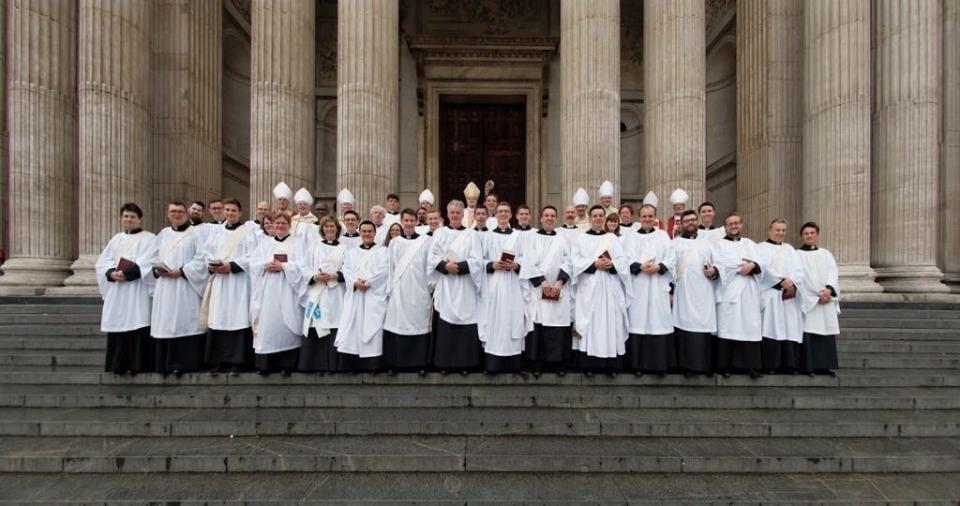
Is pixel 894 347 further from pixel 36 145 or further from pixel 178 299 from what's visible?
pixel 36 145

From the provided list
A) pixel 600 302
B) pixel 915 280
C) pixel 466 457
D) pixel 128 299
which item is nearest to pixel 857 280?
pixel 915 280

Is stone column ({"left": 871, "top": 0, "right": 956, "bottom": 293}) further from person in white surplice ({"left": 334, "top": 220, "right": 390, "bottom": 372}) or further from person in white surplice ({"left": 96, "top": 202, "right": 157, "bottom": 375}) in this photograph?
person in white surplice ({"left": 96, "top": 202, "right": 157, "bottom": 375})

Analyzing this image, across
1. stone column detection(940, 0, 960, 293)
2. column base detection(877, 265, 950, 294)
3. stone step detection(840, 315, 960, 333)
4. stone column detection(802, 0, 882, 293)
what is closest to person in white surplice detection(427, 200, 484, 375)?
stone step detection(840, 315, 960, 333)

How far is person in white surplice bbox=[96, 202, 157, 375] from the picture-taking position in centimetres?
703

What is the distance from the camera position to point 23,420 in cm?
591

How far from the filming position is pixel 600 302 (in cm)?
707

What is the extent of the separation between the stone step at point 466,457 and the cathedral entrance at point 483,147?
14.0m

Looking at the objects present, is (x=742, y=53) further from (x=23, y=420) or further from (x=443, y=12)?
(x=23, y=420)

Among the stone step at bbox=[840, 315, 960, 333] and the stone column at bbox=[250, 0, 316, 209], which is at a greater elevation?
the stone column at bbox=[250, 0, 316, 209]

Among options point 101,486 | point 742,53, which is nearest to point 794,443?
point 101,486

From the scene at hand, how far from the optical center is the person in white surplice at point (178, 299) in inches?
276

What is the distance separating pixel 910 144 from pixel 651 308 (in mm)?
9441

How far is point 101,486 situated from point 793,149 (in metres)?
15.6

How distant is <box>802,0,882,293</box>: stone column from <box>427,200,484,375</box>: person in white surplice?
29.0 feet
